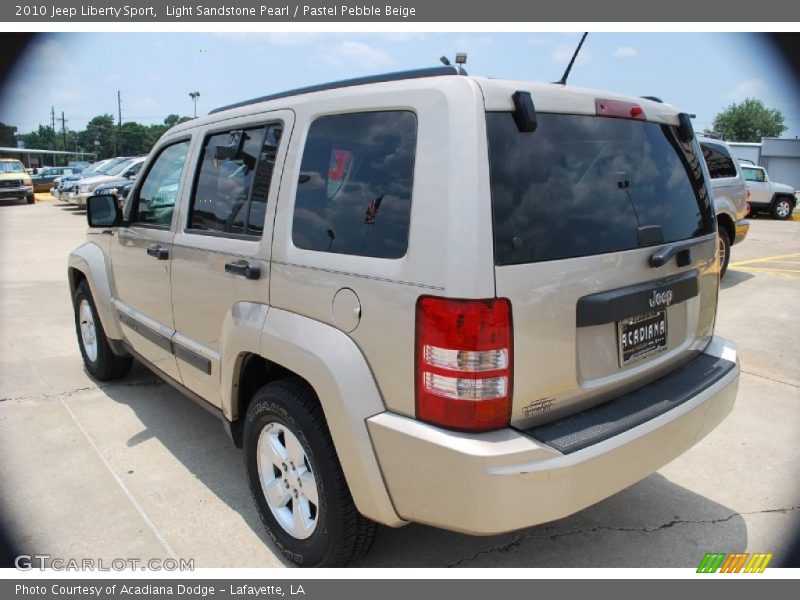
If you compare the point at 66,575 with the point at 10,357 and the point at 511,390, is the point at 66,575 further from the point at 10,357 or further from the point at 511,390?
the point at 10,357

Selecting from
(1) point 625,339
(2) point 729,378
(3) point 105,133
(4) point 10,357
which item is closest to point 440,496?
(1) point 625,339

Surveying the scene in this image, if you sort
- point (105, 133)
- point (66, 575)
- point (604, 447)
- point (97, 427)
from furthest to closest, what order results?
point (105, 133), point (97, 427), point (66, 575), point (604, 447)

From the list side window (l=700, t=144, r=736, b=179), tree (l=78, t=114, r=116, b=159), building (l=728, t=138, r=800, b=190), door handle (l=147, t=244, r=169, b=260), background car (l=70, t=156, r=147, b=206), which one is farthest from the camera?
tree (l=78, t=114, r=116, b=159)

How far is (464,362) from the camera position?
198 centimetres

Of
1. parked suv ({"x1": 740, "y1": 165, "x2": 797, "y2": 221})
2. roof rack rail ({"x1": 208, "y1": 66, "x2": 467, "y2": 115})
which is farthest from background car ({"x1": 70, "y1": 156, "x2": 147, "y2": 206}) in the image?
parked suv ({"x1": 740, "y1": 165, "x2": 797, "y2": 221})

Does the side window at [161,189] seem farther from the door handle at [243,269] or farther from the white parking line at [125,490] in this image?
the white parking line at [125,490]

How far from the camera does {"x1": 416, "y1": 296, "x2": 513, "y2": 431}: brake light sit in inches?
77.0

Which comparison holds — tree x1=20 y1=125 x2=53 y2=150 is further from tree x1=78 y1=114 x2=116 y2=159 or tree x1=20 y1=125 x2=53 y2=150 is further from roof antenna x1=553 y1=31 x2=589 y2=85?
roof antenna x1=553 y1=31 x2=589 y2=85

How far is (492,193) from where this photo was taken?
201 cm

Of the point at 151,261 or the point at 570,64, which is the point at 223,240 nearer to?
the point at 151,261

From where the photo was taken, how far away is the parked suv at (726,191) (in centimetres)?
877

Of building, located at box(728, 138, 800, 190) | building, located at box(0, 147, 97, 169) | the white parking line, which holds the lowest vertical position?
the white parking line

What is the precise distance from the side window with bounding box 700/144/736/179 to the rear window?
23.2 feet
